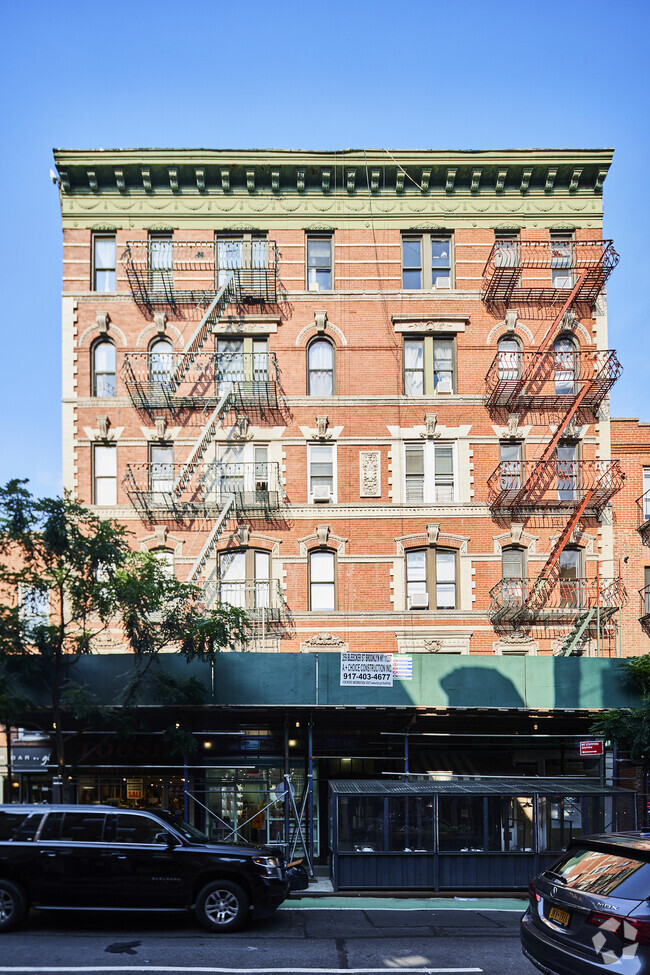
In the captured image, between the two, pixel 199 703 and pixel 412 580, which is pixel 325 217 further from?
pixel 199 703

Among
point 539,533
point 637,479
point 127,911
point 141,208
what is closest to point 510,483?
point 539,533

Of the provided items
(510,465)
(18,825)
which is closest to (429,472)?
(510,465)

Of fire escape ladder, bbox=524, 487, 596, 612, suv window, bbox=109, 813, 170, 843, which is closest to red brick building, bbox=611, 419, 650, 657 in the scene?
fire escape ladder, bbox=524, 487, 596, 612

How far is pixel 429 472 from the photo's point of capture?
78.4ft

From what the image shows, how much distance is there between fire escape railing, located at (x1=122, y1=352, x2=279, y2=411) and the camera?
23.7m

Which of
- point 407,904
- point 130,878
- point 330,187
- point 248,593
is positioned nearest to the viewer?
point 130,878

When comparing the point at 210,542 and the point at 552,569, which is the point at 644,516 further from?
the point at 210,542

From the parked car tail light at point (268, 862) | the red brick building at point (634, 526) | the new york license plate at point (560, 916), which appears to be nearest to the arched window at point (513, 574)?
the red brick building at point (634, 526)

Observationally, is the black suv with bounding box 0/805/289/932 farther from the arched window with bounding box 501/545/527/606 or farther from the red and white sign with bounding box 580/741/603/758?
the arched window with bounding box 501/545/527/606

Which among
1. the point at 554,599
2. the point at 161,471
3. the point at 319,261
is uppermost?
the point at 319,261

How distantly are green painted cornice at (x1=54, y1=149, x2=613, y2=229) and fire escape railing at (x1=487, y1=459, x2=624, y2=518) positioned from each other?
739cm

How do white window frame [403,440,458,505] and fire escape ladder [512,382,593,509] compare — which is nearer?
fire escape ladder [512,382,593,509]

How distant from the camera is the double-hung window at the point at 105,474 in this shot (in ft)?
78.1

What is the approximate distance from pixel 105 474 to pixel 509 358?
477 inches
